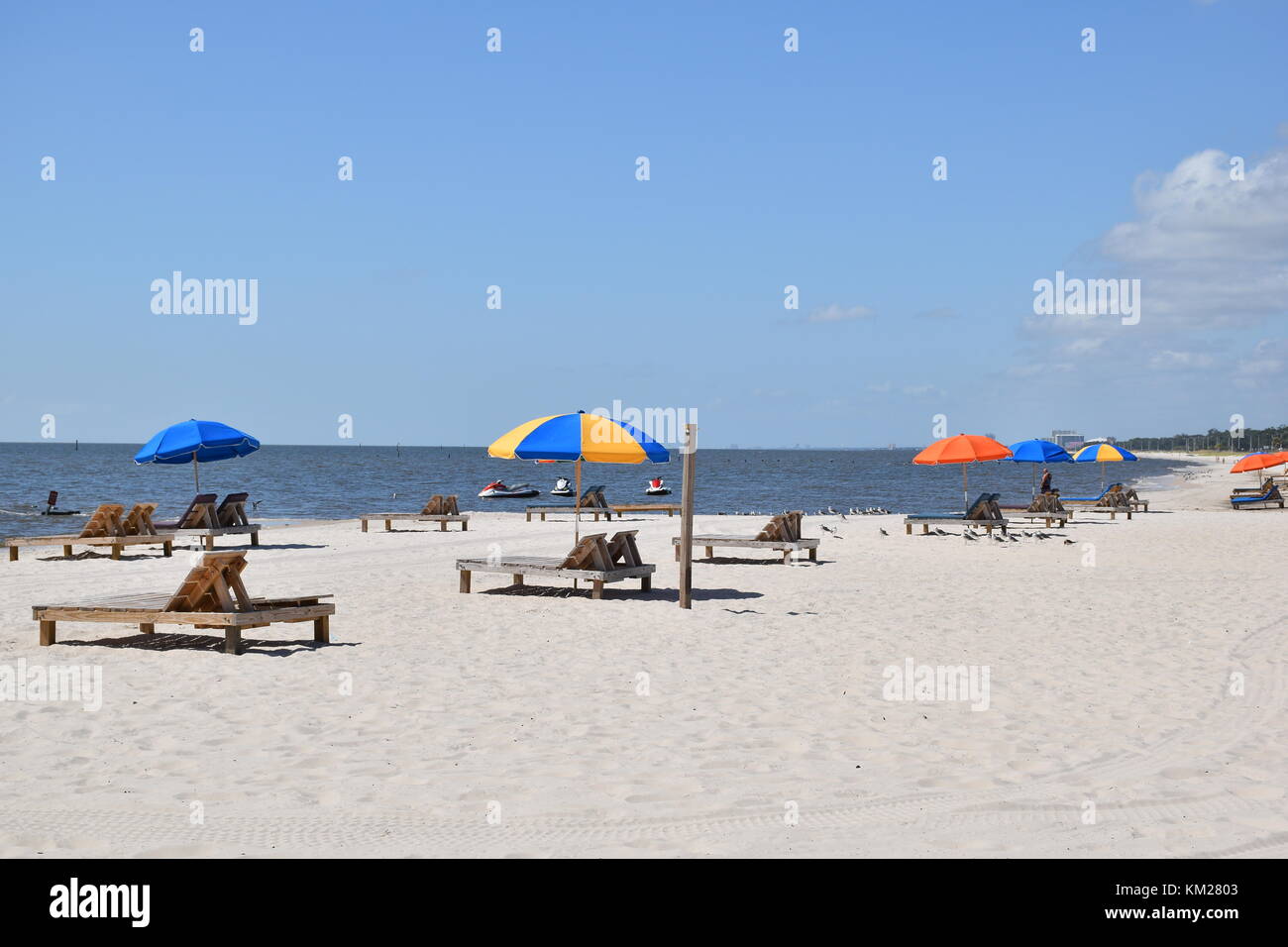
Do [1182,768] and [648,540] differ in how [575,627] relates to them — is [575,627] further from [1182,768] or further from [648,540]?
[648,540]

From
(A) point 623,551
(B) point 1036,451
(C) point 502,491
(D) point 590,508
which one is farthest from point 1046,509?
(C) point 502,491

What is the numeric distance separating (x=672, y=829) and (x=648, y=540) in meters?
19.5

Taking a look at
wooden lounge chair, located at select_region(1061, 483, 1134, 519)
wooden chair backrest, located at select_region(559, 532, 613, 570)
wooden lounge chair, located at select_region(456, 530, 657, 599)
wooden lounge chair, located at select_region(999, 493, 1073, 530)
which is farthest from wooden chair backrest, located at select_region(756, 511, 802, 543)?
wooden lounge chair, located at select_region(1061, 483, 1134, 519)

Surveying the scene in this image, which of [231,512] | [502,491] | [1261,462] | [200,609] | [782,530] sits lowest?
[200,609]

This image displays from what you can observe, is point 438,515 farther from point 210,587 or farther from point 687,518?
point 210,587

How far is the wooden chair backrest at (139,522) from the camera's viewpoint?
768 inches

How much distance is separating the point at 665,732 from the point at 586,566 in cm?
693

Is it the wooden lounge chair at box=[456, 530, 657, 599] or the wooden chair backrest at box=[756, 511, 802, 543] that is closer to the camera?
the wooden lounge chair at box=[456, 530, 657, 599]

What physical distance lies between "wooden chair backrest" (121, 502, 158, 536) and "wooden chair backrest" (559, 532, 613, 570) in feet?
31.1

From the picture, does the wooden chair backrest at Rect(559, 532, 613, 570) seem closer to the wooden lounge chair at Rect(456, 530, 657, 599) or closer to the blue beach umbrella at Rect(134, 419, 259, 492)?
the wooden lounge chair at Rect(456, 530, 657, 599)

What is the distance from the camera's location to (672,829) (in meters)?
5.17

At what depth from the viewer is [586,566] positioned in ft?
45.6

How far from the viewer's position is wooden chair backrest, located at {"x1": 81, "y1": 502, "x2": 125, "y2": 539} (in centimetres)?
1912
